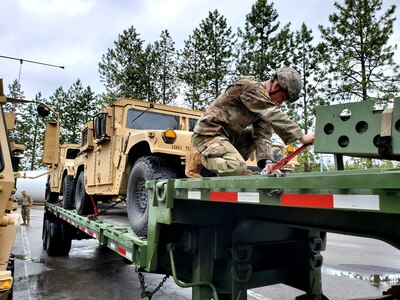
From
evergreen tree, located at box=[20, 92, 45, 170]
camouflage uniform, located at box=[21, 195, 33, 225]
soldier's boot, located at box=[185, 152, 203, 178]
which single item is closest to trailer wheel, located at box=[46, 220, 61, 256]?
soldier's boot, located at box=[185, 152, 203, 178]

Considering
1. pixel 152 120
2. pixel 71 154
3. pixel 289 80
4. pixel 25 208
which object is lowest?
pixel 25 208

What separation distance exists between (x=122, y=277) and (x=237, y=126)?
14.6 feet

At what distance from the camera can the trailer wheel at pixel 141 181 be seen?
4.02 metres

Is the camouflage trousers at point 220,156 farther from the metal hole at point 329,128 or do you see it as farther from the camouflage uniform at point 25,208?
the camouflage uniform at point 25,208

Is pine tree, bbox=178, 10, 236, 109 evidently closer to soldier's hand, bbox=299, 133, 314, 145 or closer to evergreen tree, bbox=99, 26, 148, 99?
evergreen tree, bbox=99, 26, 148, 99

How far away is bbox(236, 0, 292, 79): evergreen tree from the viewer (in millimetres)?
21125

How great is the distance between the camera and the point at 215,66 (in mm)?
24047

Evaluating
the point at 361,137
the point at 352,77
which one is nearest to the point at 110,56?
the point at 352,77

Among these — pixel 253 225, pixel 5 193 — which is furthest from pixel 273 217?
pixel 5 193

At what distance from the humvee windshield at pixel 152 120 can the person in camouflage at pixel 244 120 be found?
2.57 metres

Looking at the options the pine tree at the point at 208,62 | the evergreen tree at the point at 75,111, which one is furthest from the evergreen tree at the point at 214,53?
the evergreen tree at the point at 75,111

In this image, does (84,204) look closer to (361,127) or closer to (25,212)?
(361,127)

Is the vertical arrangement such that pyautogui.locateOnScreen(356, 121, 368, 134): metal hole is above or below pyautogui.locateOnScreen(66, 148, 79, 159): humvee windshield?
below

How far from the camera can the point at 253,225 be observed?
8.86 ft
